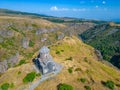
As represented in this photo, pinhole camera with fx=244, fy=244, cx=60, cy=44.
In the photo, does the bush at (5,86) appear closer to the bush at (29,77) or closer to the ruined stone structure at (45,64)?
the bush at (29,77)

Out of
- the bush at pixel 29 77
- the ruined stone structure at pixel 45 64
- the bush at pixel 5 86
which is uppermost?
the ruined stone structure at pixel 45 64

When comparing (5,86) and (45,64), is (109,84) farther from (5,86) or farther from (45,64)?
(5,86)

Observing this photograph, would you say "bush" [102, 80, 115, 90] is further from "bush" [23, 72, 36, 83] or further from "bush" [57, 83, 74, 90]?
"bush" [23, 72, 36, 83]

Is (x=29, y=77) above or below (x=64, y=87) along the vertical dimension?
below

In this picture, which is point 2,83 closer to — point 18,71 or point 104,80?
point 18,71

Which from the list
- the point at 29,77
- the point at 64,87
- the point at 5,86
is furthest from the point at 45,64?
the point at 5,86

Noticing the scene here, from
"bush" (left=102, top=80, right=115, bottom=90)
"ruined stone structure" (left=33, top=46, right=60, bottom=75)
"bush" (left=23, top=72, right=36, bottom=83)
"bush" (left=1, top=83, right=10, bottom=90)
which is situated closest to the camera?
"bush" (left=1, top=83, right=10, bottom=90)

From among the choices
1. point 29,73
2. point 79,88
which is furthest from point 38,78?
point 79,88

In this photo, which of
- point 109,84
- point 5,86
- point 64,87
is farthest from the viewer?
point 109,84

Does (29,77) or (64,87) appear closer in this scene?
Result: (64,87)

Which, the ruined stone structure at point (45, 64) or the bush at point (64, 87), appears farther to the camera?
the ruined stone structure at point (45, 64)

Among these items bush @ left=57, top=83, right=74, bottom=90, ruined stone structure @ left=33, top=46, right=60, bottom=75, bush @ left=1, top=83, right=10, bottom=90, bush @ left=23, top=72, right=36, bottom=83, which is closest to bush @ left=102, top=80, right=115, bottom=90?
bush @ left=57, top=83, right=74, bottom=90

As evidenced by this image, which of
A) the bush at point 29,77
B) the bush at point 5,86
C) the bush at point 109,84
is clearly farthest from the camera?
the bush at point 109,84

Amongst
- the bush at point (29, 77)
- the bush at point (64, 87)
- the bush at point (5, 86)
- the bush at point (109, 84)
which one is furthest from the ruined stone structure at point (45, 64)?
the bush at point (109, 84)
